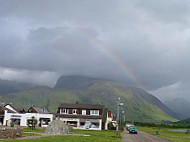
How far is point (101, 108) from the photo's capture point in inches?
3578

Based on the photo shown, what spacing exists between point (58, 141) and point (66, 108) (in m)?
61.0

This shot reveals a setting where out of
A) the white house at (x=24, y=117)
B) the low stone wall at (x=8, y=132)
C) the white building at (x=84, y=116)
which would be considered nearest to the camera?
the low stone wall at (x=8, y=132)

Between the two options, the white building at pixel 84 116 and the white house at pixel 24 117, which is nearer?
the white building at pixel 84 116

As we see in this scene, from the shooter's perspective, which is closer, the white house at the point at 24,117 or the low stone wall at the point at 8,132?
the low stone wall at the point at 8,132

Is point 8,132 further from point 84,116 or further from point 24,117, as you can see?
point 24,117

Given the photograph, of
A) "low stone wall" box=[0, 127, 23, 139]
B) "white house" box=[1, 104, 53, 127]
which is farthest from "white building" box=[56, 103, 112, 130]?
"low stone wall" box=[0, 127, 23, 139]

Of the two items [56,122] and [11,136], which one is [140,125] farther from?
[11,136]

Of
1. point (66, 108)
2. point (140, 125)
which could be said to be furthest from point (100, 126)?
point (140, 125)

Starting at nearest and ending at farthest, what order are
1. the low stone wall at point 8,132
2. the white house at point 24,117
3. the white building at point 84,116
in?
the low stone wall at point 8,132, the white building at point 84,116, the white house at point 24,117

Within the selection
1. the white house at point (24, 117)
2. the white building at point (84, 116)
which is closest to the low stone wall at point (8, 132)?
the white building at point (84, 116)

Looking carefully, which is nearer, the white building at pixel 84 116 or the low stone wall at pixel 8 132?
the low stone wall at pixel 8 132

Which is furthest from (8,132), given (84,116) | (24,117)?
(24,117)

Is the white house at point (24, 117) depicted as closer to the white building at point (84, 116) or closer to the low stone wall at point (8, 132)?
the white building at point (84, 116)

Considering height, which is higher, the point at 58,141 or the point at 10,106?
the point at 10,106
